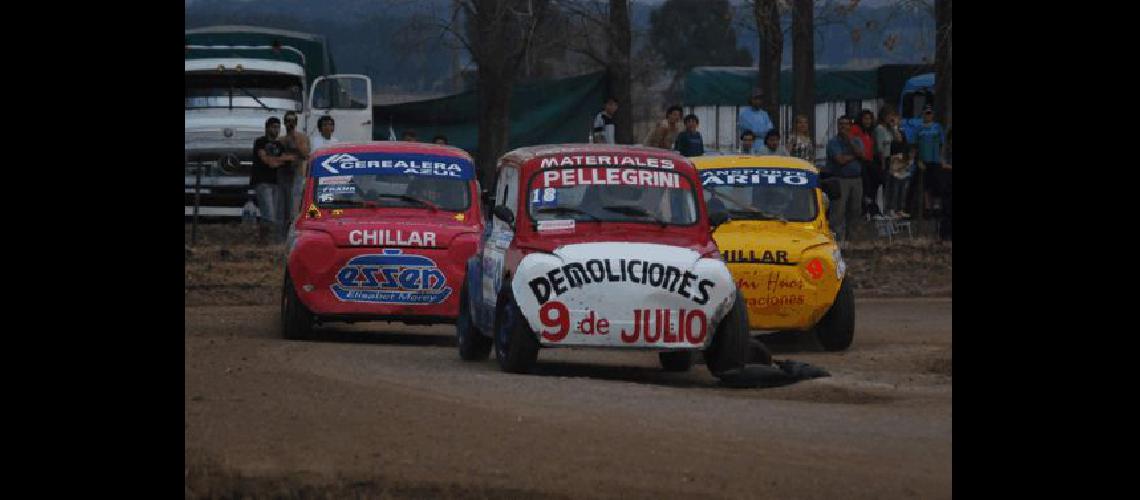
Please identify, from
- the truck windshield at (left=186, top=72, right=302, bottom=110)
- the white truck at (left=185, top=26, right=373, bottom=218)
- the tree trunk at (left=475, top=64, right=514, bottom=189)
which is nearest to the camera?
the white truck at (left=185, top=26, right=373, bottom=218)

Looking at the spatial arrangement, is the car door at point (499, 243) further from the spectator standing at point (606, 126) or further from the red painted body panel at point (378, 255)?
the spectator standing at point (606, 126)

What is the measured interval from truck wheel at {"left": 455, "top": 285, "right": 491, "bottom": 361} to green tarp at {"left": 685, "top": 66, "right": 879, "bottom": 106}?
92.6ft

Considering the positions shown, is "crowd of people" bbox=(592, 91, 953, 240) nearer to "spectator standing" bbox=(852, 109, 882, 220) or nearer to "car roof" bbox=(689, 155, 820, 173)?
"spectator standing" bbox=(852, 109, 882, 220)

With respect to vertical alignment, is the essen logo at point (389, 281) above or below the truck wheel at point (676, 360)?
above

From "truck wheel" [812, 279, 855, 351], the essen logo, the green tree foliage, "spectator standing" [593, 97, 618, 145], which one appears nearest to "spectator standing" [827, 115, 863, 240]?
"spectator standing" [593, 97, 618, 145]

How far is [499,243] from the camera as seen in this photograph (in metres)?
15.5

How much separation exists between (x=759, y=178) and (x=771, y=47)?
1635 cm

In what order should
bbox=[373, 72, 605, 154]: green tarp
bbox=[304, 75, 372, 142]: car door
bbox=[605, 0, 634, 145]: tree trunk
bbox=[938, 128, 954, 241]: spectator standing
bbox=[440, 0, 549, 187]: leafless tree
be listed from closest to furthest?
bbox=[938, 128, 954, 241]: spectator standing → bbox=[304, 75, 372, 142]: car door → bbox=[440, 0, 549, 187]: leafless tree → bbox=[605, 0, 634, 145]: tree trunk → bbox=[373, 72, 605, 154]: green tarp

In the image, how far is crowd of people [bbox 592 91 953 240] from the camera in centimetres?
2584

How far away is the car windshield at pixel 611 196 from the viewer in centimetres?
1538

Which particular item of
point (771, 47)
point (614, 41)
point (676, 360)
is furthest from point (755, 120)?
point (676, 360)

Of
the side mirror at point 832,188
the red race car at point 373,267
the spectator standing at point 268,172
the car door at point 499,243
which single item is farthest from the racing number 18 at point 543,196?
the spectator standing at point 268,172
